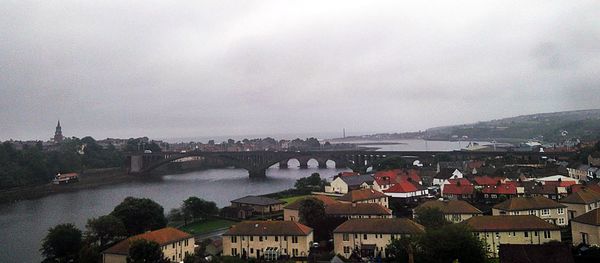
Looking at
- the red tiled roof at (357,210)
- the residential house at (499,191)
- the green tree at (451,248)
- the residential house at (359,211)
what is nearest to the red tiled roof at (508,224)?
the green tree at (451,248)

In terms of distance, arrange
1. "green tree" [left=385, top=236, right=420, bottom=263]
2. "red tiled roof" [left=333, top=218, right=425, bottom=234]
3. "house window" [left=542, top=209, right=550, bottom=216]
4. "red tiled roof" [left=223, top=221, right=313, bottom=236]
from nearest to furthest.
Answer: "green tree" [left=385, top=236, right=420, bottom=263] → "red tiled roof" [left=333, top=218, right=425, bottom=234] → "red tiled roof" [left=223, top=221, right=313, bottom=236] → "house window" [left=542, top=209, right=550, bottom=216]

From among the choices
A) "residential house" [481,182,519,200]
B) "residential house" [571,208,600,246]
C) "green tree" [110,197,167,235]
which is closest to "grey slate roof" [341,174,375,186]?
"residential house" [481,182,519,200]

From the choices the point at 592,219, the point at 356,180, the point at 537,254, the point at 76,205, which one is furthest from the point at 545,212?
the point at 76,205

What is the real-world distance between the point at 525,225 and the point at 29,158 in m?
65.4

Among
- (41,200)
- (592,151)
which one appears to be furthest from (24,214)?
(592,151)

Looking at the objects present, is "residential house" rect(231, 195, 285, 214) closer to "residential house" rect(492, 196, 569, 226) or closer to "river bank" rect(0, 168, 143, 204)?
"residential house" rect(492, 196, 569, 226)

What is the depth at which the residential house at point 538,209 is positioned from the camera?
2398 centimetres

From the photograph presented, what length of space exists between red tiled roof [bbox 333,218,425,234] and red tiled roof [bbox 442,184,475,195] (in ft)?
44.9

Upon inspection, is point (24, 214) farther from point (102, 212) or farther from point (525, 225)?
point (525, 225)

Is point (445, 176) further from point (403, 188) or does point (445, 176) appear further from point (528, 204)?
point (528, 204)

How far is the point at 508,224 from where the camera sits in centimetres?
1948

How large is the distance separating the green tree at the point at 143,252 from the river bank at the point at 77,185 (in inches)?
1638

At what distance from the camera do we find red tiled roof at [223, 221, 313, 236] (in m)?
20.2

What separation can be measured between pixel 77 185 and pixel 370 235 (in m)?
55.5
